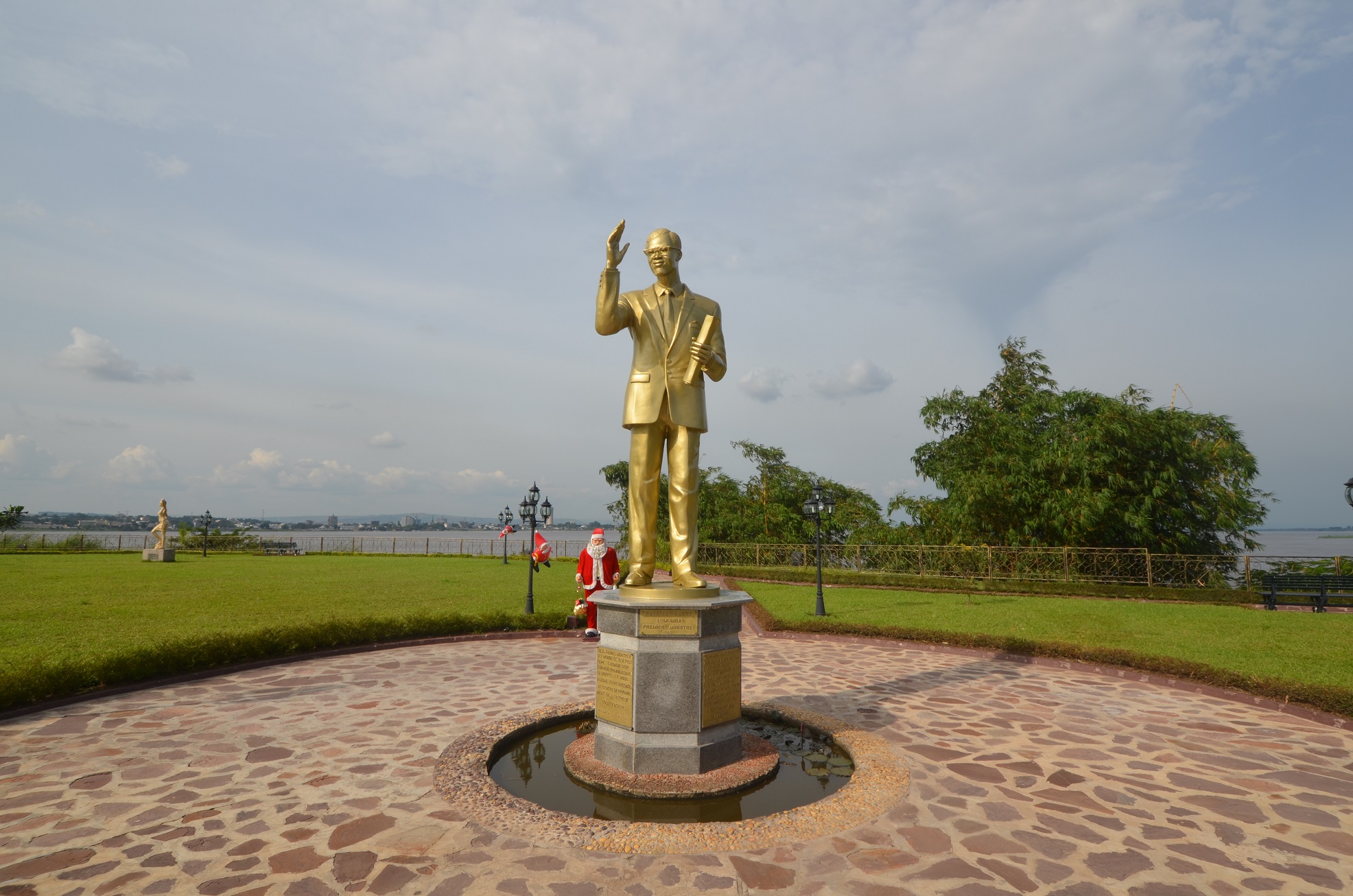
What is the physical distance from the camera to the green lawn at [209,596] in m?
9.78

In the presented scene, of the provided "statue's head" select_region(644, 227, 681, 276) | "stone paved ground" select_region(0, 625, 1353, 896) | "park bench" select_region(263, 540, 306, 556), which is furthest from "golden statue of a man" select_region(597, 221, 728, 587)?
"park bench" select_region(263, 540, 306, 556)

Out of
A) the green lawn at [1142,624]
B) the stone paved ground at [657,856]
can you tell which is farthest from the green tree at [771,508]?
the stone paved ground at [657,856]

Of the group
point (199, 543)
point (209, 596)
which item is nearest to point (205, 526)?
point (199, 543)

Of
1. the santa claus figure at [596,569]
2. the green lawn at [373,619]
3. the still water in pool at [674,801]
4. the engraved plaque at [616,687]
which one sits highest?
the santa claus figure at [596,569]

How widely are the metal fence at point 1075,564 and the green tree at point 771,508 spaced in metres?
5.90

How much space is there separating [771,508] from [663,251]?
28.9 meters

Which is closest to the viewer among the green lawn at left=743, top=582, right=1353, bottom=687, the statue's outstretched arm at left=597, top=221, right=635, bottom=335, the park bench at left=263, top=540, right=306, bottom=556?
the statue's outstretched arm at left=597, top=221, right=635, bottom=335

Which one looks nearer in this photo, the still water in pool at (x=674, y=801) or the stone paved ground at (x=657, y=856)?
the stone paved ground at (x=657, y=856)

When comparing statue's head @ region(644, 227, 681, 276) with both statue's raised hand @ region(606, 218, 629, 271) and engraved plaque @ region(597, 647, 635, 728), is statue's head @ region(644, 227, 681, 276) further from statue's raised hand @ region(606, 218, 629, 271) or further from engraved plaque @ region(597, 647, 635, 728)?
engraved plaque @ region(597, 647, 635, 728)

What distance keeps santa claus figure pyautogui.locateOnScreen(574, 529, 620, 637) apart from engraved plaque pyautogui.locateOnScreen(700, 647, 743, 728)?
567 centimetres

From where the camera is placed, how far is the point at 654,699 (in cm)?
507

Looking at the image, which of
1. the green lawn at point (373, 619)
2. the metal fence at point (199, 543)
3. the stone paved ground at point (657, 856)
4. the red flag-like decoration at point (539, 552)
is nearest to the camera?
the stone paved ground at point (657, 856)

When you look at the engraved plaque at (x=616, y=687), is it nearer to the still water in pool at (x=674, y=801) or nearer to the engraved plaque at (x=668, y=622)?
the engraved plaque at (x=668, y=622)

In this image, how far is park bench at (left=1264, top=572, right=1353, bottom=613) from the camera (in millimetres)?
15016
